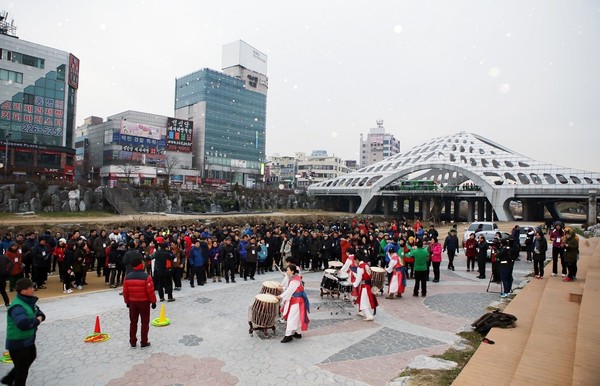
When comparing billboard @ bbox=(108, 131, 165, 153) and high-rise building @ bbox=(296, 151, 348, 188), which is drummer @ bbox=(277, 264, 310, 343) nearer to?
billboard @ bbox=(108, 131, 165, 153)

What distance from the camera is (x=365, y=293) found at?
9.77 metres

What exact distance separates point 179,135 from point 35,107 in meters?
32.4

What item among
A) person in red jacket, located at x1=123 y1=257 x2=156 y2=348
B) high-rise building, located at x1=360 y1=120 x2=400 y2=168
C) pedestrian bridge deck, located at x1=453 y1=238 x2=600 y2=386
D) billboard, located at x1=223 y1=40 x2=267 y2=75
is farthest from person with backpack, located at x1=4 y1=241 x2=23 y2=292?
high-rise building, located at x1=360 y1=120 x2=400 y2=168

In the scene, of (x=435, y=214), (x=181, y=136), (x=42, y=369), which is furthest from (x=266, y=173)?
(x=42, y=369)

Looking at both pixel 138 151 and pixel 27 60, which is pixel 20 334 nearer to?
pixel 27 60

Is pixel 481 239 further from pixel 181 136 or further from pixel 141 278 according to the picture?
pixel 181 136

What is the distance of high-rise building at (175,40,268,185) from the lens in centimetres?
9788

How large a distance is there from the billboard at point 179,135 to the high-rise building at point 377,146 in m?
77.3

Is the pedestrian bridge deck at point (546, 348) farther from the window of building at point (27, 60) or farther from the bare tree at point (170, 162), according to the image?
the bare tree at point (170, 162)

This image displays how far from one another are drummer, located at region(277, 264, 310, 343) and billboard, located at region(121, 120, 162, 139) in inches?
3084

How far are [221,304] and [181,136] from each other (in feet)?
264

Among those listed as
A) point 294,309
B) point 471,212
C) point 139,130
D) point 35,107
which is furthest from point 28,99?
point 471,212

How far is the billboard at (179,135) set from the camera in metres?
83.4

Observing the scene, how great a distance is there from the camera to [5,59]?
51875 mm
